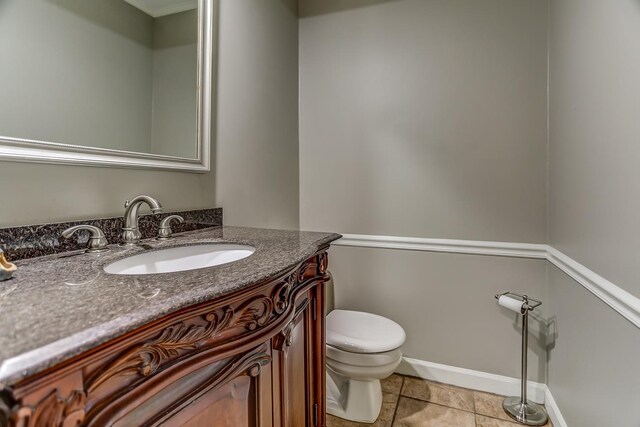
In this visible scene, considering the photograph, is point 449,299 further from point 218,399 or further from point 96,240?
point 96,240

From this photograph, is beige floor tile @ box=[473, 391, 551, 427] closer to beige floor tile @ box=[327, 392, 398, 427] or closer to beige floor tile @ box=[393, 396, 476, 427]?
beige floor tile @ box=[393, 396, 476, 427]

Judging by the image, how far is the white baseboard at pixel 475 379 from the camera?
5.44ft

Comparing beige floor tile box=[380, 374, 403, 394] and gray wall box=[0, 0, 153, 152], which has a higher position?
gray wall box=[0, 0, 153, 152]

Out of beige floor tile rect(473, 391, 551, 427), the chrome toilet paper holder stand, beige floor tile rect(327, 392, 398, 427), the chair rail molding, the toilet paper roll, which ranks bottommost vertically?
beige floor tile rect(327, 392, 398, 427)

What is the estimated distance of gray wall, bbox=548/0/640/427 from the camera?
90 centimetres

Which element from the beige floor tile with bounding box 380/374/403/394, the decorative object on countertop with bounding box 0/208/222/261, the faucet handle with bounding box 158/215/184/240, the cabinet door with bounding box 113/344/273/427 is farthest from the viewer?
the beige floor tile with bounding box 380/374/403/394

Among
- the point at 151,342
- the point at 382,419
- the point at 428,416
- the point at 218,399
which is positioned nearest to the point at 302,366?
the point at 218,399

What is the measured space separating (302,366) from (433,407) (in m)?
1.06

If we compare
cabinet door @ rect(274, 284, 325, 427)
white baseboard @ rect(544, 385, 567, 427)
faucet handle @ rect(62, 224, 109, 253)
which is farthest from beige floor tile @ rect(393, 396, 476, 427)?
faucet handle @ rect(62, 224, 109, 253)

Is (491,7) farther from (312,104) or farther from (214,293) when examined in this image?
(214,293)

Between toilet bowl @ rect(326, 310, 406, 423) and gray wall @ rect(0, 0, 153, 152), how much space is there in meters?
1.18

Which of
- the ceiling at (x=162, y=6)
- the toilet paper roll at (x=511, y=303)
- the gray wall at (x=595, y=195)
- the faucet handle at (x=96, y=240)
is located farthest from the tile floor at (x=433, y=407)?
the ceiling at (x=162, y=6)

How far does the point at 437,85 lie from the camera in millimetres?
1801

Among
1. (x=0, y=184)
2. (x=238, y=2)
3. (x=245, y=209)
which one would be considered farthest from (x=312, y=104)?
(x=0, y=184)
